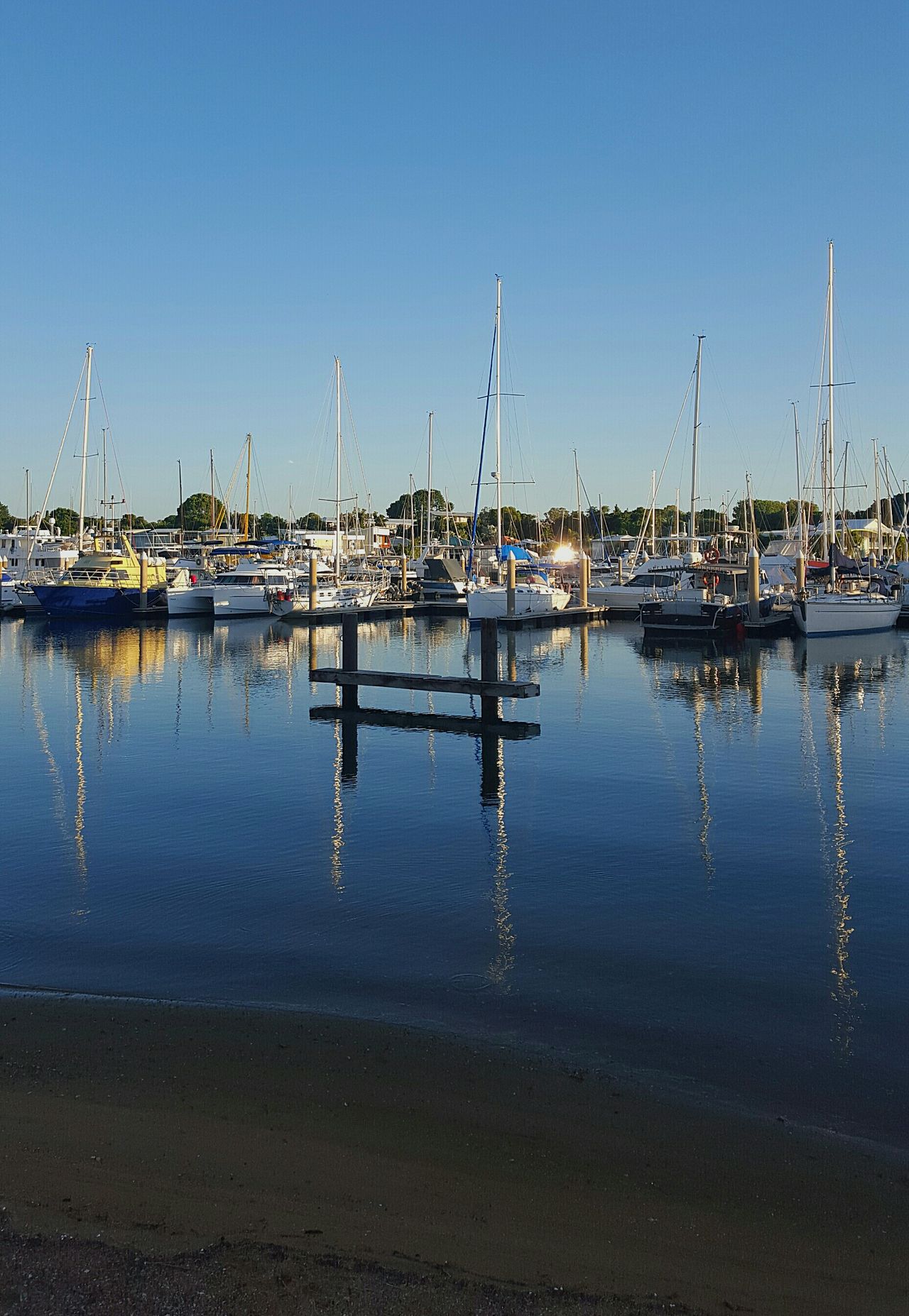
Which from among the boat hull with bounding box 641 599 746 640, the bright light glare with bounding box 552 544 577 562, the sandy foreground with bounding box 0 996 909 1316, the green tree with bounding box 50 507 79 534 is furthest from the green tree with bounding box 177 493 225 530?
the sandy foreground with bounding box 0 996 909 1316

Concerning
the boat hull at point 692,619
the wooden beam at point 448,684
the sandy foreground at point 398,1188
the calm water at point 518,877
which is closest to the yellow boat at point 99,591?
the boat hull at point 692,619

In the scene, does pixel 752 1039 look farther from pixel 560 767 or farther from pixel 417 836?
pixel 560 767

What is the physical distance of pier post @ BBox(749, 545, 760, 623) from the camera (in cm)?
5406

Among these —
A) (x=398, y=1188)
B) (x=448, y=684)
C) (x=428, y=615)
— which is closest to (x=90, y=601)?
(x=428, y=615)

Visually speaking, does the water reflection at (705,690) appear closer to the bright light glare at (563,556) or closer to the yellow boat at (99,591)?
the bright light glare at (563,556)

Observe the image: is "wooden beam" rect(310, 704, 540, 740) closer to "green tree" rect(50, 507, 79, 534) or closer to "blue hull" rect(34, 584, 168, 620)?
"blue hull" rect(34, 584, 168, 620)

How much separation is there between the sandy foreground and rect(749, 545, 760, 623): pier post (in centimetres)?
A: 4776

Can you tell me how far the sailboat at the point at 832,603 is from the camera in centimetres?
5131

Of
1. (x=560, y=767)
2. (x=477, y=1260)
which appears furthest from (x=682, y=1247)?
(x=560, y=767)

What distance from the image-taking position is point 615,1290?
5.80m

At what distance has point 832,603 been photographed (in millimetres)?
51281

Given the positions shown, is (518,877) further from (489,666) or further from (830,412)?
(830,412)

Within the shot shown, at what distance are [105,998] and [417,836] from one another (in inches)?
280

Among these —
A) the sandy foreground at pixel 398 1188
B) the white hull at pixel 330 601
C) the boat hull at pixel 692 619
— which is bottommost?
the sandy foreground at pixel 398 1188
